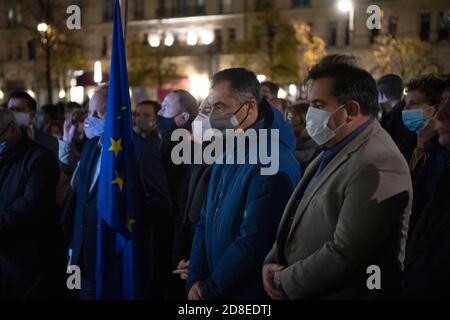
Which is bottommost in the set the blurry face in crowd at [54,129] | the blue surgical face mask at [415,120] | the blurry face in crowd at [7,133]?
the blurry face in crowd at [54,129]

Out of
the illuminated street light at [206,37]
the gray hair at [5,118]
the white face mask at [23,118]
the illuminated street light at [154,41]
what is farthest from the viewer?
the illuminated street light at [206,37]

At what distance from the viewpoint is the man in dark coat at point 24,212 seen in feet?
17.8

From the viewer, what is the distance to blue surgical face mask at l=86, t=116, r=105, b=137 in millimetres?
5484

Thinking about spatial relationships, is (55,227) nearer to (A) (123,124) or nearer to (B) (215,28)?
(A) (123,124)

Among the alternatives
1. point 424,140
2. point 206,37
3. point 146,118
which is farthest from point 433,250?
point 206,37

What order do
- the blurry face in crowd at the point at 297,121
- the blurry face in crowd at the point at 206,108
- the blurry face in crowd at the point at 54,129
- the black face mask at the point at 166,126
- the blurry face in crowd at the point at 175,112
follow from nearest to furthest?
the blurry face in crowd at the point at 206,108
the blurry face in crowd at the point at 297,121
the black face mask at the point at 166,126
the blurry face in crowd at the point at 175,112
the blurry face in crowd at the point at 54,129

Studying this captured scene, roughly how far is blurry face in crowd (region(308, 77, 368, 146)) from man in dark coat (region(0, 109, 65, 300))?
2877 mm

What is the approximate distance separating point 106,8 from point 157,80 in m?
11.5

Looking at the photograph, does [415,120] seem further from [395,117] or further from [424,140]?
[395,117]

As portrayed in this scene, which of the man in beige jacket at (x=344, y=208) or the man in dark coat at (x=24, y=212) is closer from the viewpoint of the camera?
the man in beige jacket at (x=344, y=208)

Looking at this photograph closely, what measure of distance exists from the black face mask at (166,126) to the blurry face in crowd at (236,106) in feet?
6.74

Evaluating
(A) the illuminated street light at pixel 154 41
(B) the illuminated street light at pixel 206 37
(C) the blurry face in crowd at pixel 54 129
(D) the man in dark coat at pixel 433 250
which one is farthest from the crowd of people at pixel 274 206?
(B) the illuminated street light at pixel 206 37

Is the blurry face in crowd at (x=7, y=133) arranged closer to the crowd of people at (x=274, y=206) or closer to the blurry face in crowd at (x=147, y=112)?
the crowd of people at (x=274, y=206)
